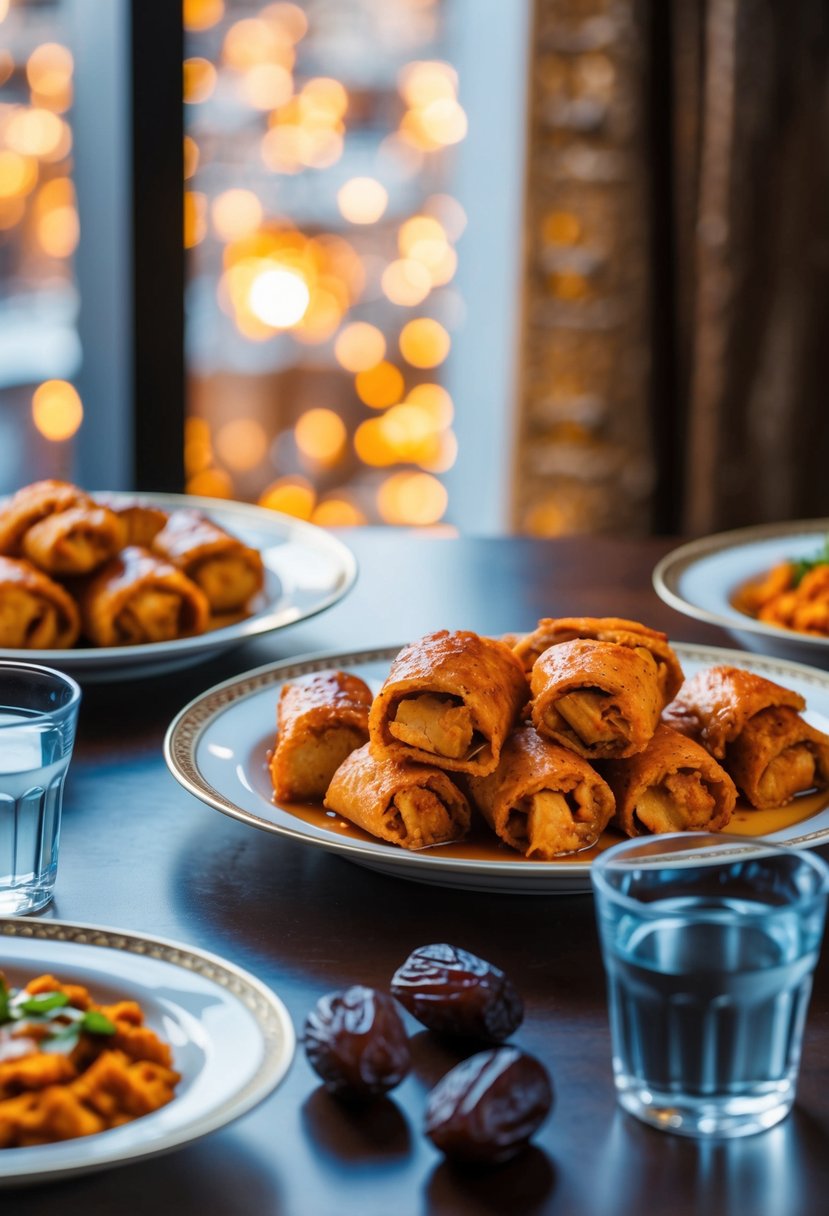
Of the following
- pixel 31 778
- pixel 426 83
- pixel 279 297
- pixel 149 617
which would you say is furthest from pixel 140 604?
pixel 426 83

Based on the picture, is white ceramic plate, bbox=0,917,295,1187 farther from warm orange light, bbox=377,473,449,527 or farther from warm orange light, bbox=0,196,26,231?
warm orange light, bbox=377,473,449,527

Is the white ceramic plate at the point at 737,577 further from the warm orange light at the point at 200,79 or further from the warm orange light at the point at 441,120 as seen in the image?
the warm orange light at the point at 200,79

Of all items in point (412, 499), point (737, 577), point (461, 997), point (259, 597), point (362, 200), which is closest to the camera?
point (461, 997)

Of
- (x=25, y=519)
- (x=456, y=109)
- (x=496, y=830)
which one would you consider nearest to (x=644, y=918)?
(x=496, y=830)

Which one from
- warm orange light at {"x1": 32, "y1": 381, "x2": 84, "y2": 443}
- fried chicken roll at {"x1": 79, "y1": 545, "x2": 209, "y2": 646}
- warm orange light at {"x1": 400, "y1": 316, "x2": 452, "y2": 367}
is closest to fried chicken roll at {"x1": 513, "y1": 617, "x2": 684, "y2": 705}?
fried chicken roll at {"x1": 79, "y1": 545, "x2": 209, "y2": 646}

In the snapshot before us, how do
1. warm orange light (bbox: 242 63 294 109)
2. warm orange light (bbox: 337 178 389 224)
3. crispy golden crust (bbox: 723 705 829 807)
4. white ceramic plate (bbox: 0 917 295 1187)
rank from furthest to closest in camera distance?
warm orange light (bbox: 337 178 389 224), warm orange light (bbox: 242 63 294 109), crispy golden crust (bbox: 723 705 829 807), white ceramic plate (bbox: 0 917 295 1187)

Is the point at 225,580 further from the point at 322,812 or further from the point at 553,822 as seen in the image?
the point at 553,822
